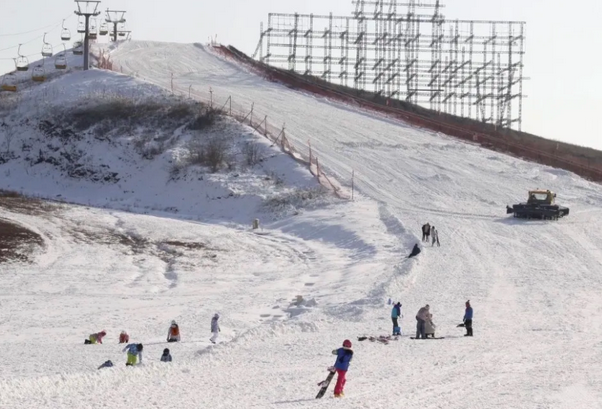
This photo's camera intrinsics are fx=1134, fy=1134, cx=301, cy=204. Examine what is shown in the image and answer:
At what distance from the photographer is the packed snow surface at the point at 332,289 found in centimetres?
2148

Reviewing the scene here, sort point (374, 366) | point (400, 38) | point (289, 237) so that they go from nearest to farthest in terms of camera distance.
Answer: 1. point (374, 366)
2. point (289, 237)
3. point (400, 38)

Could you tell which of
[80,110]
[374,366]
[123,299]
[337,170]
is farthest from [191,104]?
[374,366]

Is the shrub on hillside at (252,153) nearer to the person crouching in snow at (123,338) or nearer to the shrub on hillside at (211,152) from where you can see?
the shrub on hillside at (211,152)

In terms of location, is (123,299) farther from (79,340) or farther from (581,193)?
(581,193)

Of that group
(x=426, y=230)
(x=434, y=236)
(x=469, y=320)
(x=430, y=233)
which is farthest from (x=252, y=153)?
(x=469, y=320)

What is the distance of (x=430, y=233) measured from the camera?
1891 inches

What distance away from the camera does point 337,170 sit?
64.9 meters

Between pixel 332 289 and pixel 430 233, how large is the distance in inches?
426

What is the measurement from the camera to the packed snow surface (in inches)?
846

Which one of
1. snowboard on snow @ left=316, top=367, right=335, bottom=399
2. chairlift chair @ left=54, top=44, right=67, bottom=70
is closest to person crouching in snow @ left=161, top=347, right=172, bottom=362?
snowboard on snow @ left=316, top=367, right=335, bottom=399

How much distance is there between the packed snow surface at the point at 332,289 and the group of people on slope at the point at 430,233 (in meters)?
0.64

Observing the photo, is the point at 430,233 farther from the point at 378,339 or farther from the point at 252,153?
the point at 252,153

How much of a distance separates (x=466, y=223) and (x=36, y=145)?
1230 inches

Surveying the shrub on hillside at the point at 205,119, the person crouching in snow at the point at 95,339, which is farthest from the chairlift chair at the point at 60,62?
the person crouching in snow at the point at 95,339
